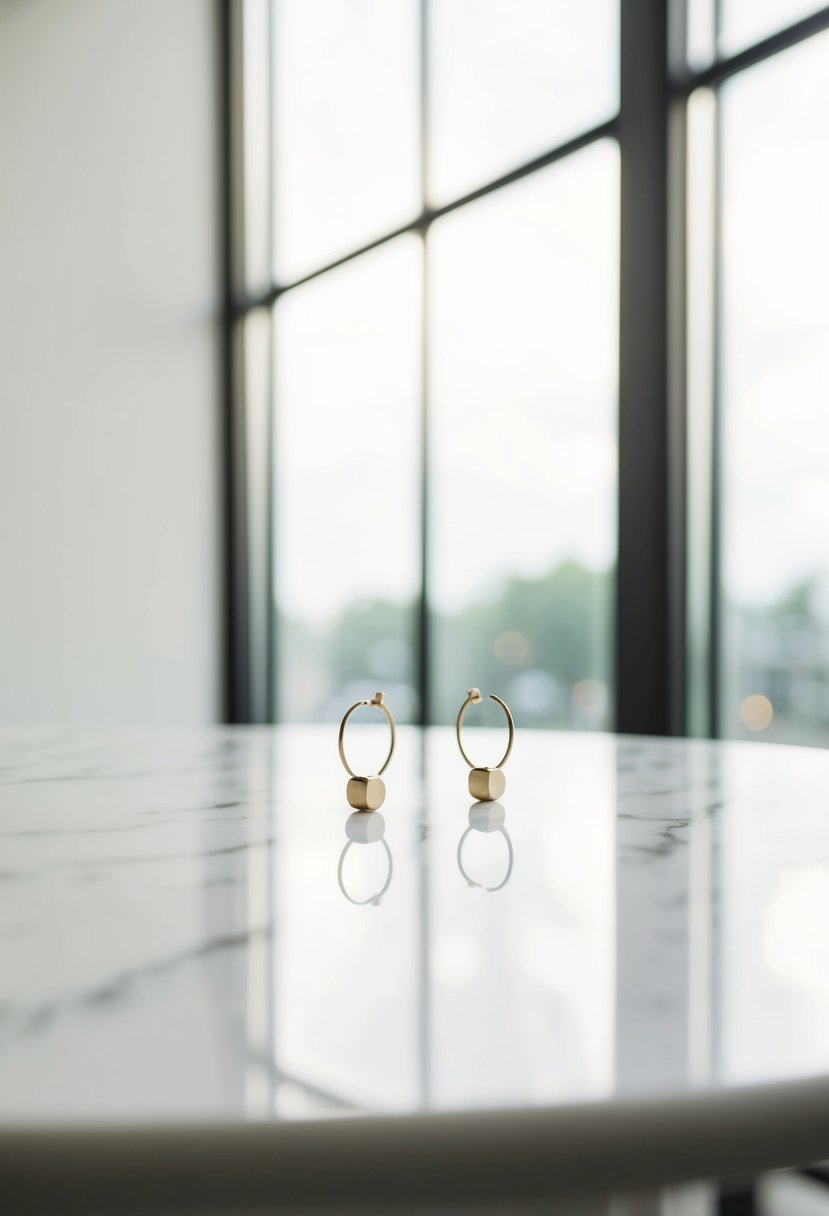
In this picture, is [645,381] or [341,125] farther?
[341,125]

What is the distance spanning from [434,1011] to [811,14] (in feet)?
8.93

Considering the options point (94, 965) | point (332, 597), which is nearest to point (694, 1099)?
point (94, 965)

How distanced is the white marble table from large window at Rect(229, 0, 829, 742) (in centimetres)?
180

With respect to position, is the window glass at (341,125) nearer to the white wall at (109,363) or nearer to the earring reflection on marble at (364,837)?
the white wall at (109,363)

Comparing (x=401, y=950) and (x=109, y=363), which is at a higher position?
(x=109, y=363)

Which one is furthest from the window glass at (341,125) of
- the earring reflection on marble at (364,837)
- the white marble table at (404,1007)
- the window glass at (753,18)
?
the white marble table at (404,1007)

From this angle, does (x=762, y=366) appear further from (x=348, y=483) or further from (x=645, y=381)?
(x=348, y=483)

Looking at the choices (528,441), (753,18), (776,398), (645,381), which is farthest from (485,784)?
(753,18)

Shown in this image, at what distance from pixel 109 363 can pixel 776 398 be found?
9.99 feet

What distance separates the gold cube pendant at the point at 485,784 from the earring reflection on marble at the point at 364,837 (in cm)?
13

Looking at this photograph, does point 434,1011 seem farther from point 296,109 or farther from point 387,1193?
point 296,109

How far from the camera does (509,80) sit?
11.1ft

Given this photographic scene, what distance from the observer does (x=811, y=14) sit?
242 cm

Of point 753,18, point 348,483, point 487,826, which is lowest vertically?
point 487,826
